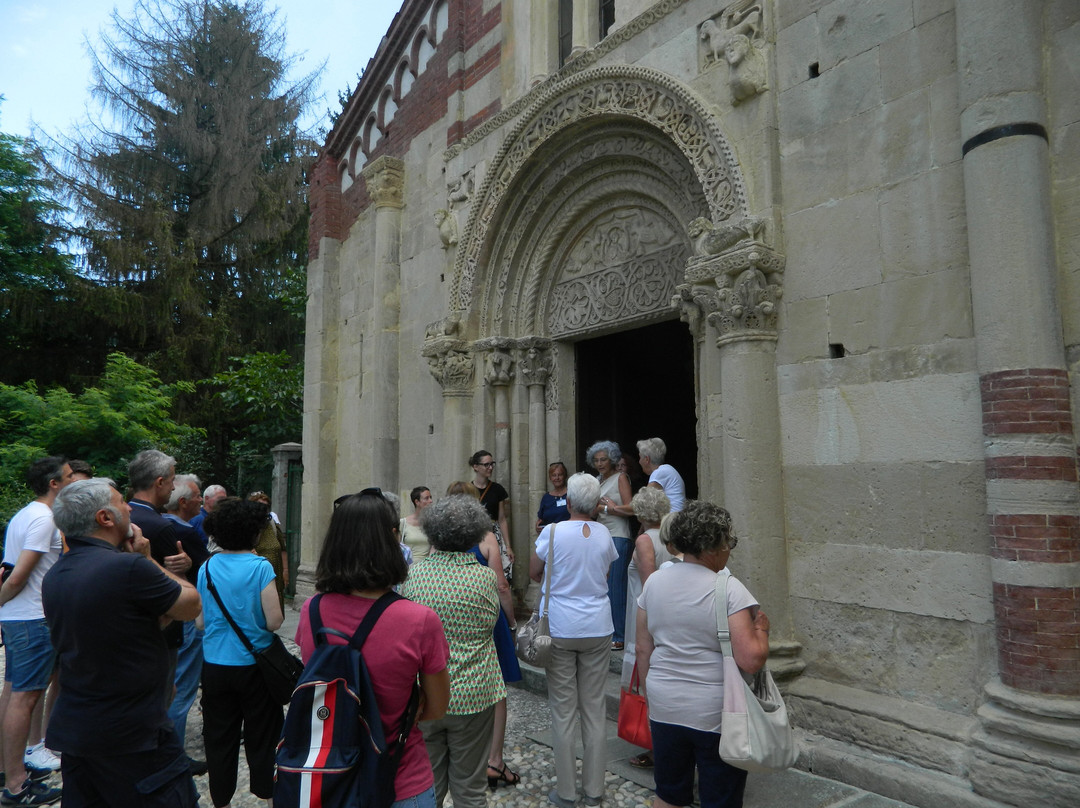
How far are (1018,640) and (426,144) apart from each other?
7.66 meters

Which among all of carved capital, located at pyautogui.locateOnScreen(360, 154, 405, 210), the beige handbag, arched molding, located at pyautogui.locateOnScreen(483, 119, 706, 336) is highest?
carved capital, located at pyautogui.locateOnScreen(360, 154, 405, 210)

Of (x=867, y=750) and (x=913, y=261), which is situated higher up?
(x=913, y=261)

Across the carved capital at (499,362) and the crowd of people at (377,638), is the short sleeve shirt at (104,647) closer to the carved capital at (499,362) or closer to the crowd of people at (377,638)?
the crowd of people at (377,638)

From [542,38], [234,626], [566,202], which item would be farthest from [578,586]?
[542,38]

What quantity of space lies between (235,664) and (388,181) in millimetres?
7006

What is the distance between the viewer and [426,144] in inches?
349

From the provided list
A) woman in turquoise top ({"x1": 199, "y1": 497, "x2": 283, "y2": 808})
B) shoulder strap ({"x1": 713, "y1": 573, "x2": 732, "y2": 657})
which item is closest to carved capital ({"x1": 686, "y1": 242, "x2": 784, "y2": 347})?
shoulder strap ({"x1": 713, "y1": 573, "x2": 732, "y2": 657})

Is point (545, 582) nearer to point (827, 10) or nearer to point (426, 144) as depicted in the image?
point (827, 10)

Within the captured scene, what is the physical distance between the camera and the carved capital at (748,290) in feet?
15.5

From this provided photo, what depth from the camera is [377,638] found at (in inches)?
85.5

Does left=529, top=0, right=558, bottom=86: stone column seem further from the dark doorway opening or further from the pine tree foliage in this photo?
the pine tree foliage

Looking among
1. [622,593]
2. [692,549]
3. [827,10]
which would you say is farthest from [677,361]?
[692,549]

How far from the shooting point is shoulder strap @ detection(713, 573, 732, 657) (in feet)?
8.86

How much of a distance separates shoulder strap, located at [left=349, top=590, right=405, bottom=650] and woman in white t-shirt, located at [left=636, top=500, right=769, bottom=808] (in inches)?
44.6
